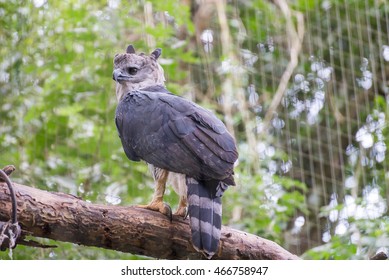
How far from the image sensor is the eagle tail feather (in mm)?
2074

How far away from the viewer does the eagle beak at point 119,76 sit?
2625 millimetres

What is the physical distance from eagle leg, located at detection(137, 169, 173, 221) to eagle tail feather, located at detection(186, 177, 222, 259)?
14cm

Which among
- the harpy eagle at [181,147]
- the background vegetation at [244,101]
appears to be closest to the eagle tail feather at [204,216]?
the harpy eagle at [181,147]

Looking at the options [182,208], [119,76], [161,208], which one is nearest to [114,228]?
[161,208]

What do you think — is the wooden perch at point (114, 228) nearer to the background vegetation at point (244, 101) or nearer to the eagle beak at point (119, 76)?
the eagle beak at point (119, 76)

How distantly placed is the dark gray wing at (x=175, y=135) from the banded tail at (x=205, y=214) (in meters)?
0.03

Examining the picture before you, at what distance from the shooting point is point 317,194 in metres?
4.44

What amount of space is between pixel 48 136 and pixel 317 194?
62.7 inches

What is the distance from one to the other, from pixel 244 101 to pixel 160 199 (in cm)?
191

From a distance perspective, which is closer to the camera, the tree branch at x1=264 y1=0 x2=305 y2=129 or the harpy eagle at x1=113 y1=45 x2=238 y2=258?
the harpy eagle at x1=113 y1=45 x2=238 y2=258

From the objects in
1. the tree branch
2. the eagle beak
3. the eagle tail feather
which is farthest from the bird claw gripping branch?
the tree branch

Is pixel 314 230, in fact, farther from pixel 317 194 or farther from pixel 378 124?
pixel 378 124

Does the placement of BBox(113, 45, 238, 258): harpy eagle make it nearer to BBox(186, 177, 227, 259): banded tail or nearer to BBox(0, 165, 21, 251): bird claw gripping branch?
BBox(186, 177, 227, 259): banded tail
